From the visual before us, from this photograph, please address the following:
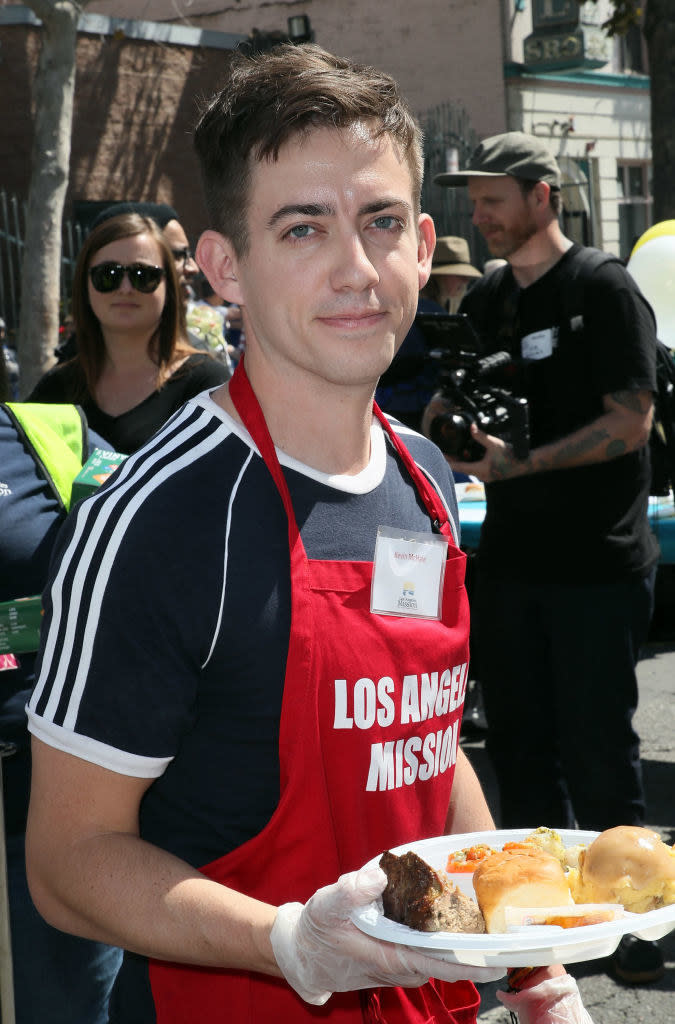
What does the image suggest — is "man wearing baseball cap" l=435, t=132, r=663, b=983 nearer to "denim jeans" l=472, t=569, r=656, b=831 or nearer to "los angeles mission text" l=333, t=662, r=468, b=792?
"denim jeans" l=472, t=569, r=656, b=831

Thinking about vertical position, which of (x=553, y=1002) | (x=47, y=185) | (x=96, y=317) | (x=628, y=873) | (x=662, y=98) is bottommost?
(x=553, y=1002)

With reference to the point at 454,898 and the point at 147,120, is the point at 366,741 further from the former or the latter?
the point at 147,120

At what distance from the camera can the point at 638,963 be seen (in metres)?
3.53

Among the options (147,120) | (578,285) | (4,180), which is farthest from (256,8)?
(578,285)

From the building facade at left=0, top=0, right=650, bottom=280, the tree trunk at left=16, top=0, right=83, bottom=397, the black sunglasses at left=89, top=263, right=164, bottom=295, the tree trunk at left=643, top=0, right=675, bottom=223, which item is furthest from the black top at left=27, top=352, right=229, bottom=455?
the building facade at left=0, top=0, right=650, bottom=280

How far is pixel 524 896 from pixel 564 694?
2.29 m

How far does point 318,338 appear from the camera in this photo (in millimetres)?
1528

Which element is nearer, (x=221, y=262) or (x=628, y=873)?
(x=628, y=873)

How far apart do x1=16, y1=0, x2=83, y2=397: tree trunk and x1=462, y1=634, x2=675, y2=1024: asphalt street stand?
6.15 m

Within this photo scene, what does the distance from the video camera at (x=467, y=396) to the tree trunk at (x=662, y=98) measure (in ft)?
25.7

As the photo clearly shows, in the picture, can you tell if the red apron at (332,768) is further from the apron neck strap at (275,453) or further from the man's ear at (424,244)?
the man's ear at (424,244)

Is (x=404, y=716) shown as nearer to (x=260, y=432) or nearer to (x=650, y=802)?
(x=260, y=432)

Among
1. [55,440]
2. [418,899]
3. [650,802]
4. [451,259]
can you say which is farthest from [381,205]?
[451,259]

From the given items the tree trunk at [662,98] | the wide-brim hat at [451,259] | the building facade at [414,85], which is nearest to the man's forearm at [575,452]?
the wide-brim hat at [451,259]
